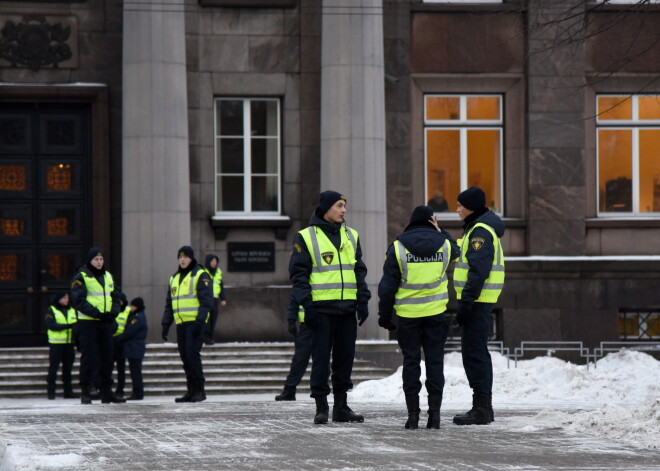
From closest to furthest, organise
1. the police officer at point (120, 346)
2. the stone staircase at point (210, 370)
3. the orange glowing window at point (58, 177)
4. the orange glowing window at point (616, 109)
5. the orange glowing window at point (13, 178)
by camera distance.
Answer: the police officer at point (120, 346)
the stone staircase at point (210, 370)
the orange glowing window at point (13, 178)
the orange glowing window at point (58, 177)
the orange glowing window at point (616, 109)

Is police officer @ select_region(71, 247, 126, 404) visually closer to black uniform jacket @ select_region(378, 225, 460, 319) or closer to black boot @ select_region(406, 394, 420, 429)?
black uniform jacket @ select_region(378, 225, 460, 319)

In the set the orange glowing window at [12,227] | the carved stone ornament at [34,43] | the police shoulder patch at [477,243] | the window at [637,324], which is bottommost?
the window at [637,324]

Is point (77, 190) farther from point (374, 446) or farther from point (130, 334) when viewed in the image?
point (374, 446)

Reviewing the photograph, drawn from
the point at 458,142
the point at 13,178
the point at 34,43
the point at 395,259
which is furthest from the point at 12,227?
the point at 395,259

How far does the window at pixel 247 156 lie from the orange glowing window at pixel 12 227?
11.3ft

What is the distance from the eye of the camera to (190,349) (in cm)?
1714

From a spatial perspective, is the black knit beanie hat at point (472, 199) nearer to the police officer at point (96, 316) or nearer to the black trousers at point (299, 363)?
the black trousers at point (299, 363)

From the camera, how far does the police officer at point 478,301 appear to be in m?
12.4

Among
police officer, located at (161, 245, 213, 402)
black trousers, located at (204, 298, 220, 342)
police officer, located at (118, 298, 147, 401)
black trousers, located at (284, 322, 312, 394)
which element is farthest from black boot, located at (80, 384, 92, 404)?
black trousers, located at (204, 298, 220, 342)

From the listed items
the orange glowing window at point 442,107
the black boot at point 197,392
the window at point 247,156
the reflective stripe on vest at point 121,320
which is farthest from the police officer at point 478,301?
the orange glowing window at point 442,107

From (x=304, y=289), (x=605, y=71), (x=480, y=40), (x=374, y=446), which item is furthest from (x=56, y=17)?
(x=374, y=446)

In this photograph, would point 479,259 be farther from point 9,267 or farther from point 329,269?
point 9,267

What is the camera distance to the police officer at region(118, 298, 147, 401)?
19.3 meters

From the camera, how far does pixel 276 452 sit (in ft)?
33.5
